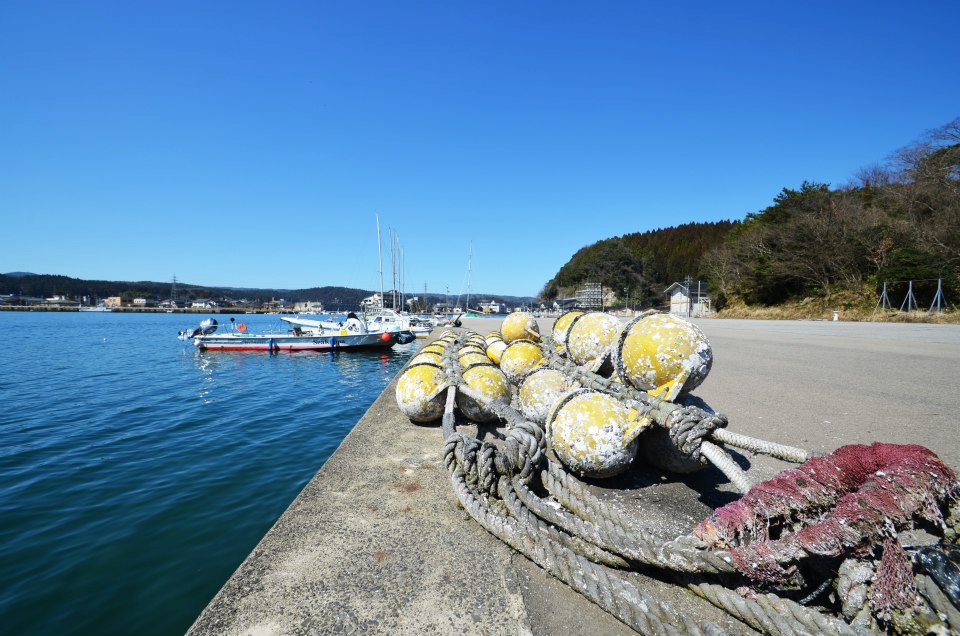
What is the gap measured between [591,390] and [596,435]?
1.87 ft

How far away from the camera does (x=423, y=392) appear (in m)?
5.59

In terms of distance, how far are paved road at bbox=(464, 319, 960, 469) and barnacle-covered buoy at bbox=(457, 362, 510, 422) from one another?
3.00 meters

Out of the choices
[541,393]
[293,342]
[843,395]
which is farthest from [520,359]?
[293,342]

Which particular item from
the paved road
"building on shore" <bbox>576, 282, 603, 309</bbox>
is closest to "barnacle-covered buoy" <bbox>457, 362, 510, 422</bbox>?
the paved road

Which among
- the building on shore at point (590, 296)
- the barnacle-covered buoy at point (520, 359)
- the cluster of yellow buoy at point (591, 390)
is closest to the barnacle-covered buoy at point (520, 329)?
the barnacle-covered buoy at point (520, 359)

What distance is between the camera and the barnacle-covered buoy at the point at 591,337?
17.5ft

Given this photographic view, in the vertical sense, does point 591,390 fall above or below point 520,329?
below

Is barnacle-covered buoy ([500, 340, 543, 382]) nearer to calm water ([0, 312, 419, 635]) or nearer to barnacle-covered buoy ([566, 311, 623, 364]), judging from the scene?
barnacle-covered buoy ([566, 311, 623, 364])

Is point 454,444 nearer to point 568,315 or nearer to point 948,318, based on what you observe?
→ point 568,315

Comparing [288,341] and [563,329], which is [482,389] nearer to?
[563,329]

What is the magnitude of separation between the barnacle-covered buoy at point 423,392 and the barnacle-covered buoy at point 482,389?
1.10ft

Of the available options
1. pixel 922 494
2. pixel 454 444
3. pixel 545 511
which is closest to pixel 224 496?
pixel 454 444

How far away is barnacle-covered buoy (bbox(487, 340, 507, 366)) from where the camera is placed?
300 inches

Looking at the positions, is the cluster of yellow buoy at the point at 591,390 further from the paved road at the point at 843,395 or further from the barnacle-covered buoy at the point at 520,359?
the paved road at the point at 843,395
